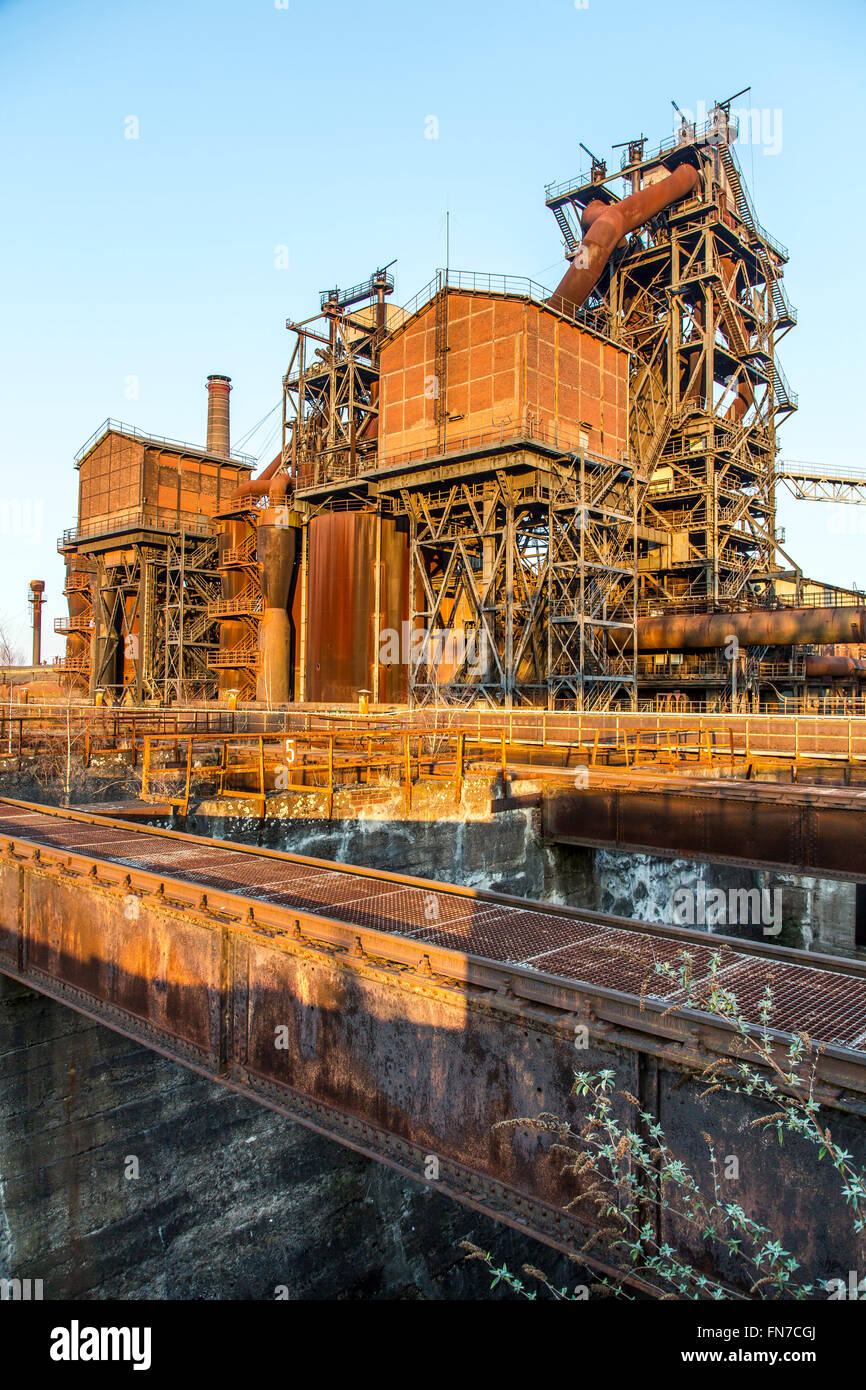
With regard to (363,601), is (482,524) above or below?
above

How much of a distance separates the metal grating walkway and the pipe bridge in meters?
0.02

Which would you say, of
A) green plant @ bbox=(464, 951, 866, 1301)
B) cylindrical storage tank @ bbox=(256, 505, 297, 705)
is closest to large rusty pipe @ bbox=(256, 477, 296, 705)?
cylindrical storage tank @ bbox=(256, 505, 297, 705)

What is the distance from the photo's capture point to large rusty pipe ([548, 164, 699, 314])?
38.5m

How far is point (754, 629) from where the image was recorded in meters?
32.8

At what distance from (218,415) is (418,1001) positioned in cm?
5422

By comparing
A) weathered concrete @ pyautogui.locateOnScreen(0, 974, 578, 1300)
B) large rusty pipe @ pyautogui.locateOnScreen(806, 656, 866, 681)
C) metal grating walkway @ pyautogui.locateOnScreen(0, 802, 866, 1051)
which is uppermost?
large rusty pipe @ pyautogui.locateOnScreen(806, 656, 866, 681)

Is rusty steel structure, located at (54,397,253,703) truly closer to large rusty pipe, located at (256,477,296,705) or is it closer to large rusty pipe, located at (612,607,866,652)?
large rusty pipe, located at (256,477,296,705)

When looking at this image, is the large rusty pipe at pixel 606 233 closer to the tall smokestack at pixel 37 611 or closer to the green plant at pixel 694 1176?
the green plant at pixel 694 1176

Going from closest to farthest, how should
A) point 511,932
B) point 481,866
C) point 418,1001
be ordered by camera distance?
point 418,1001 < point 511,932 < point 481,866

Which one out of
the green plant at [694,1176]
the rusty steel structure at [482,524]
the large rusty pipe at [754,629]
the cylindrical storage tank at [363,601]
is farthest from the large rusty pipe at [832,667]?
the green plant at [694,1176]

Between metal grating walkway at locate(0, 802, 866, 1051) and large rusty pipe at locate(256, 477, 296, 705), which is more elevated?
large rusty pipe at locate(256, 477, 296, 705)

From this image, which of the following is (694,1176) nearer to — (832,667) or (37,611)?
(832,667)

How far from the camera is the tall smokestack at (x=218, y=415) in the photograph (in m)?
52.0

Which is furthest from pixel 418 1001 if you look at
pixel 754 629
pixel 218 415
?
pixel 218 415
